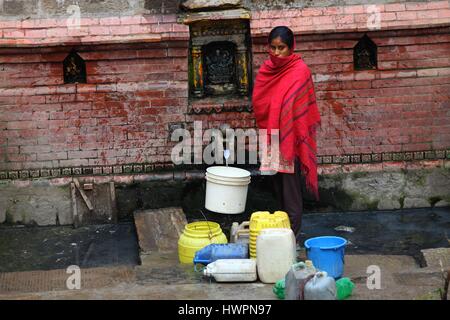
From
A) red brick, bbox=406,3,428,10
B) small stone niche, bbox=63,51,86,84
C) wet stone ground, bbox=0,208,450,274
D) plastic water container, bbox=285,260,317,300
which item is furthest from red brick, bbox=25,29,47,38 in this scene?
plastic water container, bbox=285,260,317,300

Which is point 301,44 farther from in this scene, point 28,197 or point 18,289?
point 18,289

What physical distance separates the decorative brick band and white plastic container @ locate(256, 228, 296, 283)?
270 cm

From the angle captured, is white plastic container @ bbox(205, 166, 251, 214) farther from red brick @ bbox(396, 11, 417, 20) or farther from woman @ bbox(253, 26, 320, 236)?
red brick @ bbox(396, 11, 417, 20)

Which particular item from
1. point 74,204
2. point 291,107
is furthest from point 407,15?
point 74,204

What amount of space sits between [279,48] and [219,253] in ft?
6.19

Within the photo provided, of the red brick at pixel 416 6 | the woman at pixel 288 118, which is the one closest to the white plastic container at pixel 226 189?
the woman at pixel 288 118

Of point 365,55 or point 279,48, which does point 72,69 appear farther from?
point 365,55

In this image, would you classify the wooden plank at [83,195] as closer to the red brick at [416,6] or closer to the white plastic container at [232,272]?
the white plastic container at [232,272]

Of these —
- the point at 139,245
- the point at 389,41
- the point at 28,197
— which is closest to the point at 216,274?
the point at 139,245

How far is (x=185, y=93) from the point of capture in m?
9.66

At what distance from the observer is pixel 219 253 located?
298 inches

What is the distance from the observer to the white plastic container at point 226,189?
884 centimetres

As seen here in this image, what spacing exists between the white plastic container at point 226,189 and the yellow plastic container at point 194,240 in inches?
27.0

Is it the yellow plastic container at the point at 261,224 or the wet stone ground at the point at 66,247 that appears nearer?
the yellow plastic container at the point at 261,224
